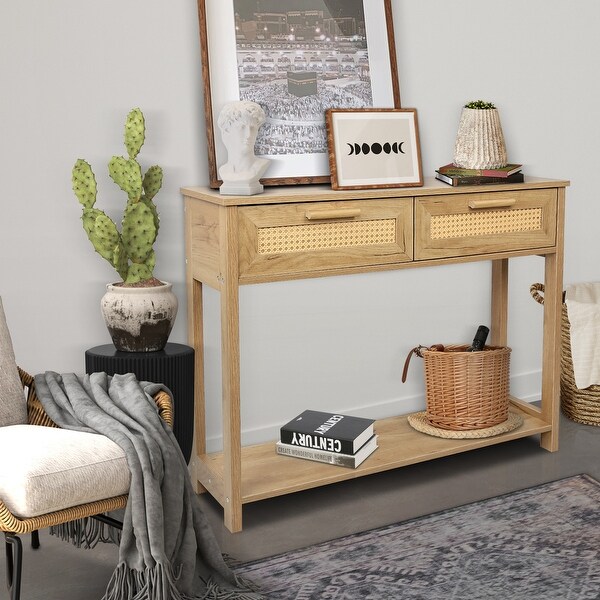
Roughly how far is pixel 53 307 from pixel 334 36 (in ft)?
4.31

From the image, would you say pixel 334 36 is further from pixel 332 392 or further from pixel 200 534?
pixel 200 534

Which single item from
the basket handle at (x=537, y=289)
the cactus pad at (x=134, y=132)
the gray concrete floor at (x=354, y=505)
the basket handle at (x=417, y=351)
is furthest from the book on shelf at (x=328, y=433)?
the cactus pad at (x=134, y=132)

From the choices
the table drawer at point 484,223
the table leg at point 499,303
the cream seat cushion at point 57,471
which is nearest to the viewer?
the cream seat cushion at point 57,471

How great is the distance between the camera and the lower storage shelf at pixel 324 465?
8.74 ft

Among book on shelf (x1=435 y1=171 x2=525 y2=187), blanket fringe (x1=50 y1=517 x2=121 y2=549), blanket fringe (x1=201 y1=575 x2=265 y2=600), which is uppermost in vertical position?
book on shelf (x1=435 y1=171 x2=525 y2=187)

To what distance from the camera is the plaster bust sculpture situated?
2500mm

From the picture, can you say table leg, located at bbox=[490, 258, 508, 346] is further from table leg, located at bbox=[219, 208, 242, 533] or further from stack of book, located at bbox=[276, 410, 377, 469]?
table leg, located at bbox=[219, 208, 242, 533]

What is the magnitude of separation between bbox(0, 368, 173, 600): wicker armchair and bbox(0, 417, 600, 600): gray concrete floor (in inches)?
7.5

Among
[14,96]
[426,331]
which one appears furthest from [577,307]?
[14,96]

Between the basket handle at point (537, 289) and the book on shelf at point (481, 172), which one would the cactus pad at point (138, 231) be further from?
the basket handle at point (537, 289)

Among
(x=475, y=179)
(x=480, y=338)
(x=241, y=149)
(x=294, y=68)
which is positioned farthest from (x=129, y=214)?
(x=480, y=338)

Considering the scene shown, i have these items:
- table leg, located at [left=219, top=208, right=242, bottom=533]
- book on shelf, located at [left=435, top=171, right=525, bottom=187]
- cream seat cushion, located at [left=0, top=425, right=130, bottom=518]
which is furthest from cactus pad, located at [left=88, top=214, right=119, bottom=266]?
book on shelf, located at [left=435, top=171, right=525, bottom=187]

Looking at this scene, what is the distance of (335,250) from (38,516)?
1177mm

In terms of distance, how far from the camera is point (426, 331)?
11.4ft
